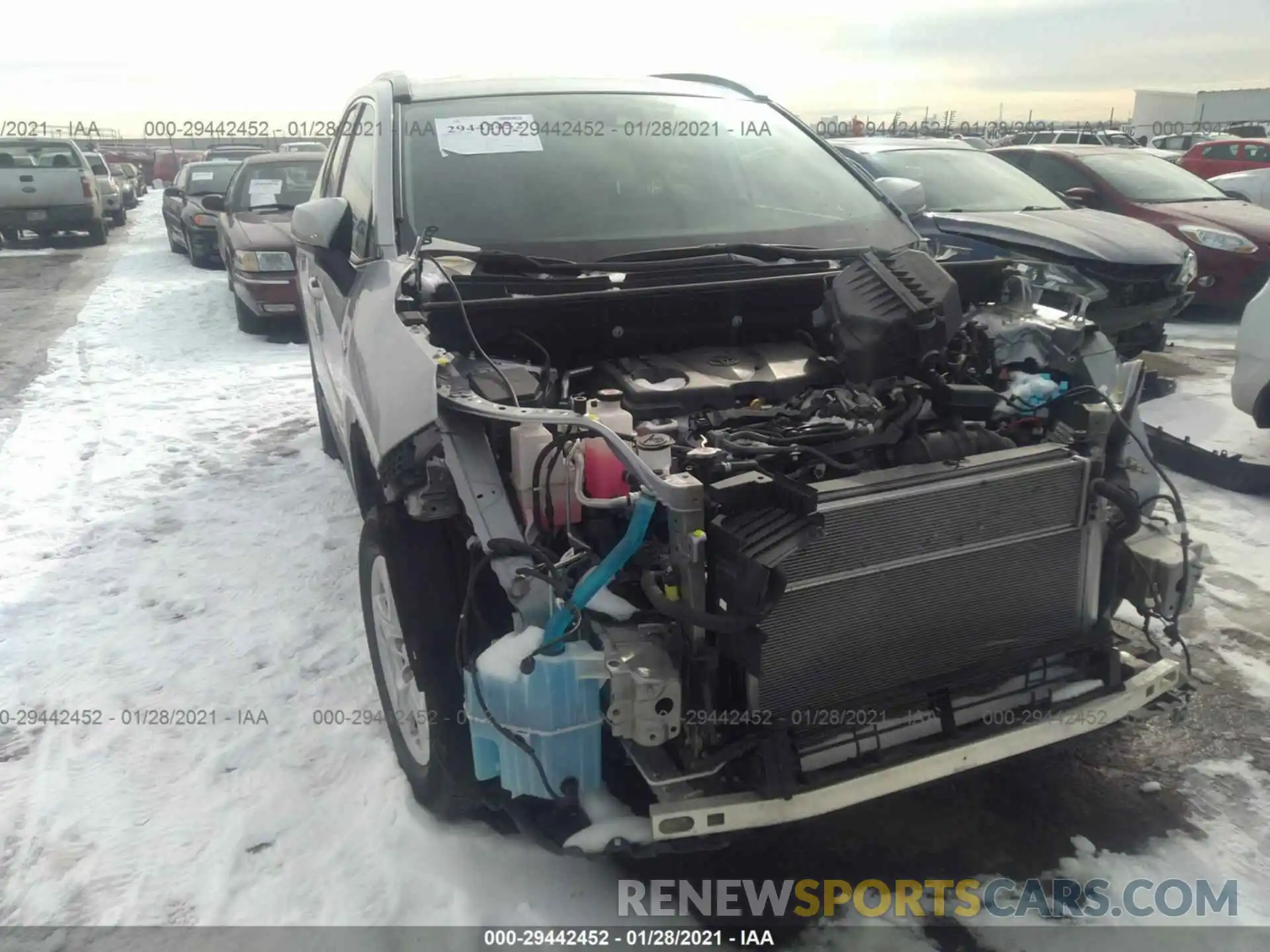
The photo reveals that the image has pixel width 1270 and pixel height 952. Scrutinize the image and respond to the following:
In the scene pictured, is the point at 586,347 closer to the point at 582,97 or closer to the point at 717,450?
the point at 717,450

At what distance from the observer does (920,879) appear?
2.51 meters

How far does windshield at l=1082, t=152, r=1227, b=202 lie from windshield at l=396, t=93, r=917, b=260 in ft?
23.6

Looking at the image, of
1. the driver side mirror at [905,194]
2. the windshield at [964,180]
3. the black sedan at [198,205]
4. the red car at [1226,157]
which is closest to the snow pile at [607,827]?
the driver side mirror at [905,194]

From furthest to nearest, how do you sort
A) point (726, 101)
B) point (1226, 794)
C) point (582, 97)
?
point (726, 101) < point (582, 97) < point (1226, 794)

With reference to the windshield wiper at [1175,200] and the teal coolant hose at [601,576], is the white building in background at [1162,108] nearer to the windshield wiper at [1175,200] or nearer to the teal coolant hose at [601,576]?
the windshield wiper at [1175,200]

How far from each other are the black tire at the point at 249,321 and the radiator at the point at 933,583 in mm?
8122

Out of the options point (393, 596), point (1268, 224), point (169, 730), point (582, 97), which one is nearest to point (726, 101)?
point (582, 97)

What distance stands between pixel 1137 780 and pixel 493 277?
2472mm

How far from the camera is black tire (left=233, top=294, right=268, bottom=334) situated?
915 centimetres

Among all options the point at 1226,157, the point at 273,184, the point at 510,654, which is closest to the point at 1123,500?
the point at 510,654

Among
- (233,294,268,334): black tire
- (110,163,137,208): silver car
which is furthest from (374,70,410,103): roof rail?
(110,163,137,208): silver car

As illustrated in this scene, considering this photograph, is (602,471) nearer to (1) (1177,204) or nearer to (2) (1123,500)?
(2) (1123,500)

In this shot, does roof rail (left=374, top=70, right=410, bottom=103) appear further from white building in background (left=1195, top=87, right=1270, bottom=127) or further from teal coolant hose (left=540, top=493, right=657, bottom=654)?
white building in background (left=1195, top=87, right=1270, bottom=127)

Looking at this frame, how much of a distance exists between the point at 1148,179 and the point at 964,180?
3.26m
